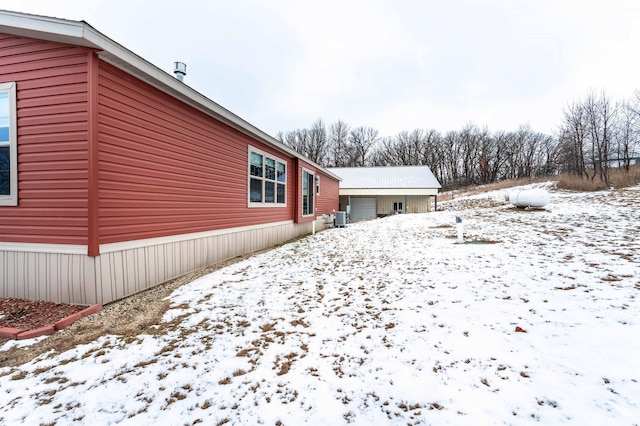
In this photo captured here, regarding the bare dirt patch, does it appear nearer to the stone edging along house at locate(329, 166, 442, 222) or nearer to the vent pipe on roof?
the vent pipe on roof

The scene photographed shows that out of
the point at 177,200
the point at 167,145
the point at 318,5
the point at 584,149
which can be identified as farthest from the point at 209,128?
the point at 584,149

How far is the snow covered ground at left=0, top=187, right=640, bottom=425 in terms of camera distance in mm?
1744

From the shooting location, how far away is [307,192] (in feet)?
38.5

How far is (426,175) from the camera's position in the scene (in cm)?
2425

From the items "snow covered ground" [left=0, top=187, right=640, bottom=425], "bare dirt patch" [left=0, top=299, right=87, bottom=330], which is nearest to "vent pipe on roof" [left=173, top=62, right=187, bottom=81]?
"snow covered ground" [left=0, top=187, right=640, bottom=425]

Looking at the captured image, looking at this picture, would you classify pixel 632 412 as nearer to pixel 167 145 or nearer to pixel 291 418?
pixel 291 418

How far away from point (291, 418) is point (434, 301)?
2.56 meters

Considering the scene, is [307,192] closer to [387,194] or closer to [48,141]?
[48,141]

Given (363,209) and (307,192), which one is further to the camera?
(363,209)

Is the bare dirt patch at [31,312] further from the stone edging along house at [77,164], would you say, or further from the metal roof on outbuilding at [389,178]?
the metal roof on outbuilding at [389,178]

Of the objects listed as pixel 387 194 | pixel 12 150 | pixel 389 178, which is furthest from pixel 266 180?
pixel 389 178

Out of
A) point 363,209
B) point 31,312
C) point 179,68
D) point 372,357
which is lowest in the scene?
point 372,357

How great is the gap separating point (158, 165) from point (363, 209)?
66.6ft

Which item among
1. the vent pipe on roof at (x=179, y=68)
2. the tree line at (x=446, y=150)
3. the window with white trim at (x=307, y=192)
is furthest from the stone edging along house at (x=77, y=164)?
the tree line at (x=446, y=150)
